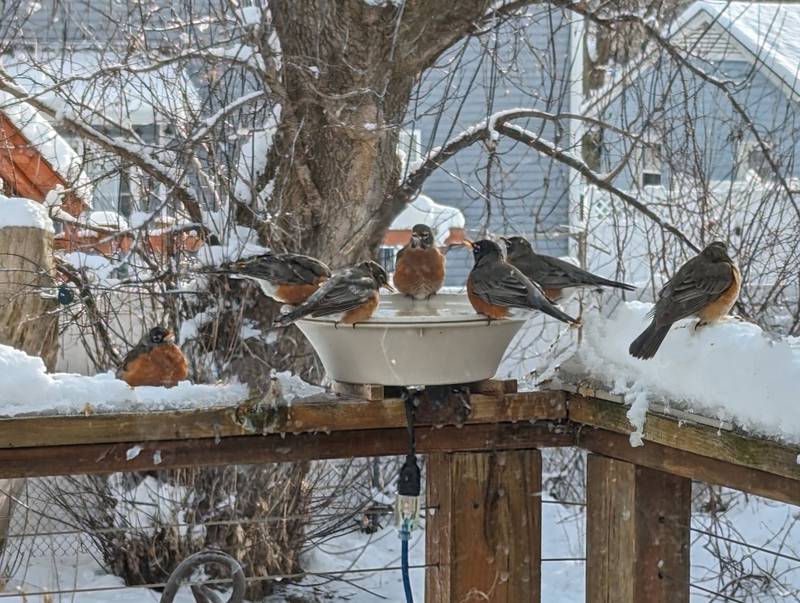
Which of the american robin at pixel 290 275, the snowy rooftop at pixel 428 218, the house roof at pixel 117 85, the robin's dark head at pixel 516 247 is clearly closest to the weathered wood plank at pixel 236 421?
the american robin at pixel 290 275

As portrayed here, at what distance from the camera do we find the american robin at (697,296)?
2.09 metres

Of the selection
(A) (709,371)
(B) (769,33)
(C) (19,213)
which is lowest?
(A) (709,371)

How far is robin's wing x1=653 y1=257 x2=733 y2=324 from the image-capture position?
230 centimetres

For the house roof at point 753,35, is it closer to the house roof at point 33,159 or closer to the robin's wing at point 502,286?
the house roof at point 33,159

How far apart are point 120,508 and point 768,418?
428 cm

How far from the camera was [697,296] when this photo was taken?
8.20 feet

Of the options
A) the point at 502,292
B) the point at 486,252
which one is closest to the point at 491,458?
the point at 502,292

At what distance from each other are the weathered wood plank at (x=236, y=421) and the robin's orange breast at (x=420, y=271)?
58.2 inches

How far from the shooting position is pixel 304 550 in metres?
5.43

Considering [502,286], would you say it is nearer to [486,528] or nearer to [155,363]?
[486,528]

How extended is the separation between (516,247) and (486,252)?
84cm

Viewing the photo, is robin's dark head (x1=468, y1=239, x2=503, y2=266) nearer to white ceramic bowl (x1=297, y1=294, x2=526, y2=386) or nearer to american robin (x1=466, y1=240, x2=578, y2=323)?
american robin (x1=466, y1=240, x2=578, y2=323)

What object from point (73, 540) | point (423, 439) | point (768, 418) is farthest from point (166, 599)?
point (73, 540)

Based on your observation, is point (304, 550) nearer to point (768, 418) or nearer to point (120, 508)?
point (120, 508)
